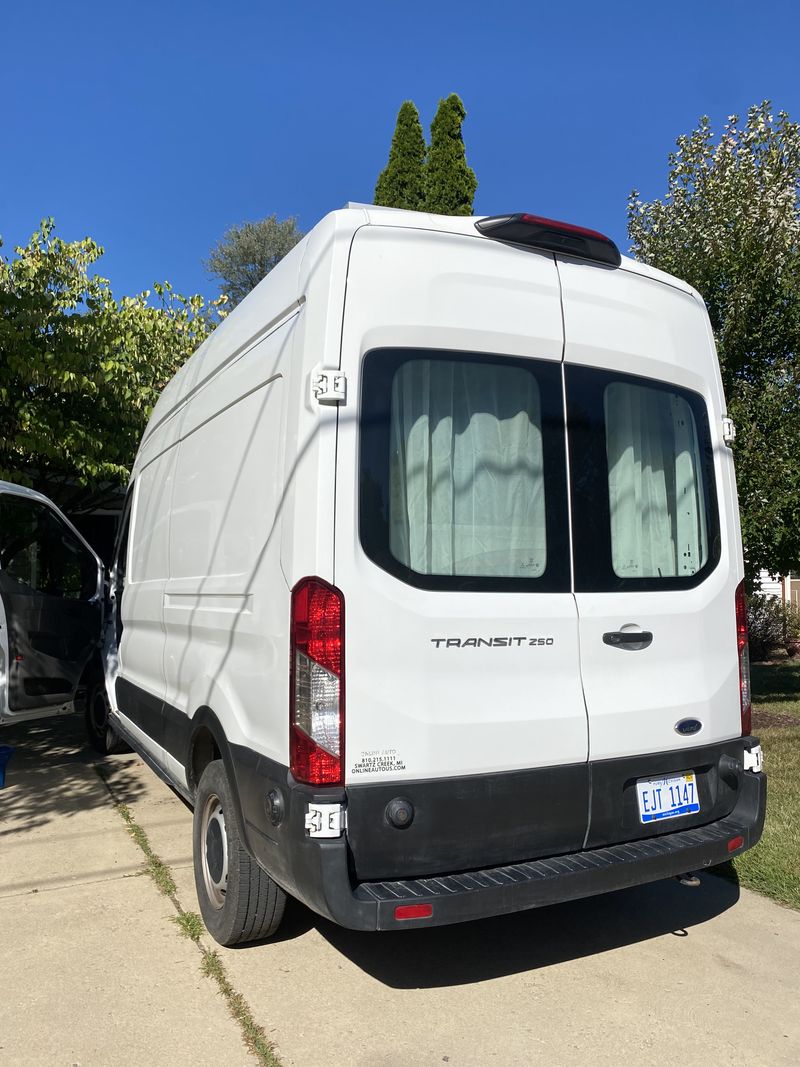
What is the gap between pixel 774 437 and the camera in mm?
8086

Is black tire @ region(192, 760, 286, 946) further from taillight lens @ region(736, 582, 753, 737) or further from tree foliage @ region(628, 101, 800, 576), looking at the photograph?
tree foliage @ region(628, 101, 800, 576)

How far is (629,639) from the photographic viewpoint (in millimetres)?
3291

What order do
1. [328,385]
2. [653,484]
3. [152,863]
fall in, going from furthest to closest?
[152,863] → [653,484] → [328,385]

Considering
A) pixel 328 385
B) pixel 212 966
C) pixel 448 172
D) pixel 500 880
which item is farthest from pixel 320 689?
pixel 448 172

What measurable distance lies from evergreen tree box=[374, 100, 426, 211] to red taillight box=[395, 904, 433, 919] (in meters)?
14.0

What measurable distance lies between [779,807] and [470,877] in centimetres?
356

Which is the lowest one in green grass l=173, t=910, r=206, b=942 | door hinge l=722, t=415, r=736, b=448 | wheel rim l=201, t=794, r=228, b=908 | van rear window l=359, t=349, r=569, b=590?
green grass l=173, t=910, r=206, b=942

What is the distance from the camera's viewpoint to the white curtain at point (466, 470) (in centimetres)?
305

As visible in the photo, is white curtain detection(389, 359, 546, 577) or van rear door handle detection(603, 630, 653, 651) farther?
van rear door handle detection(603, 630, 653, 651)

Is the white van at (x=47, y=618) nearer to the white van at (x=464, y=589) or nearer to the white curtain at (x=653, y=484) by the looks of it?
the white van at (x=464, y=589)

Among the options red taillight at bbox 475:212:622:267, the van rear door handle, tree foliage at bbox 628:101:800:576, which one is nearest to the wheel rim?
the van rear door handle

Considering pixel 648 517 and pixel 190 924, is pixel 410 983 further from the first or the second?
pixel 648 517

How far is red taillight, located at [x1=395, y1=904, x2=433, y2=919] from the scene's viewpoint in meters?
2.74

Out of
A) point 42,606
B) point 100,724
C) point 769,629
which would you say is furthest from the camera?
point 769,629
